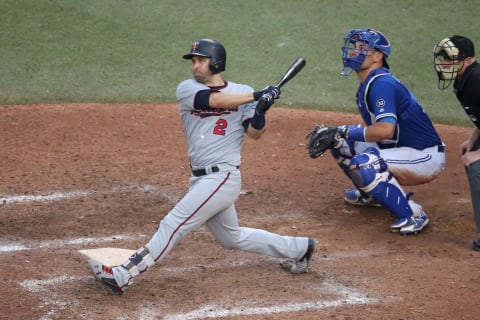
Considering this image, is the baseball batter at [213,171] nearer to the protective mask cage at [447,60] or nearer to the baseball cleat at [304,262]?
the baseball cleat at [304,262]

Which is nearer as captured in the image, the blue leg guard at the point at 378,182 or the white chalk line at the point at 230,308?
the white chalk line at the point at 230,308

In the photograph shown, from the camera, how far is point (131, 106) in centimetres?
971

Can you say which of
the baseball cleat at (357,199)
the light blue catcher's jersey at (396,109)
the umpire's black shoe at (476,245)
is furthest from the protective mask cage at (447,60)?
the baseball cleat at (357,199)

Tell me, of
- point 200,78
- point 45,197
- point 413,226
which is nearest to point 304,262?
point 413,226

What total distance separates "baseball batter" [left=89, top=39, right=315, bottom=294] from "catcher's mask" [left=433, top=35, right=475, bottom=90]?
1.60 metres

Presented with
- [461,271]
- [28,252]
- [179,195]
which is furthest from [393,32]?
[28,252]

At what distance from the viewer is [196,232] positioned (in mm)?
7074

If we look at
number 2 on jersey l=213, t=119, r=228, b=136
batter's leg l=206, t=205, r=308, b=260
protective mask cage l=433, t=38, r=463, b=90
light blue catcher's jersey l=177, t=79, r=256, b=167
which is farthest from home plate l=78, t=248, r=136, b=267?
protective mask cage l=433, t=38, r=463, b=90

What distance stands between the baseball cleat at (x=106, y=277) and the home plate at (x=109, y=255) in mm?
113

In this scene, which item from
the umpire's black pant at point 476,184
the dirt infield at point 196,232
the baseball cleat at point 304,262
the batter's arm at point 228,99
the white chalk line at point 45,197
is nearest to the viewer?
the dirt infield at point 196,232

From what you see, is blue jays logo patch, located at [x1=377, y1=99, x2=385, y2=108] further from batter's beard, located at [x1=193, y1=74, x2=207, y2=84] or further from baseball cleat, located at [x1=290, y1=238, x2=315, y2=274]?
batter's beard, located at [x1=193, y1=74, x2=207, y2=84]

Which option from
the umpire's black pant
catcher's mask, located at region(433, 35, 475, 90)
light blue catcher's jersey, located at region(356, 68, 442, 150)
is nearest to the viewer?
the umpire's black pant

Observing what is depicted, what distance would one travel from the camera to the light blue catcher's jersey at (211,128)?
593 cm

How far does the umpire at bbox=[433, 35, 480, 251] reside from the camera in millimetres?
6578
